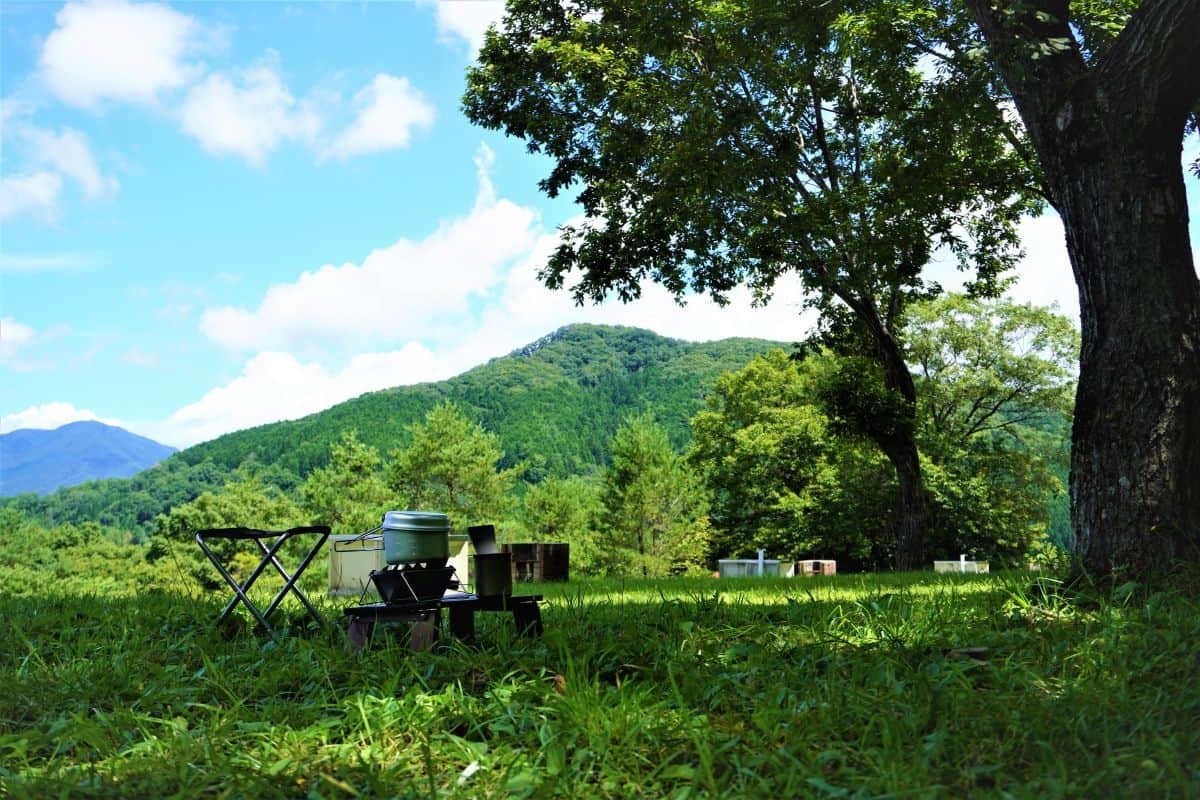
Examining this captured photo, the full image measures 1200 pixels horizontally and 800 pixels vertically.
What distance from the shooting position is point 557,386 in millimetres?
75625

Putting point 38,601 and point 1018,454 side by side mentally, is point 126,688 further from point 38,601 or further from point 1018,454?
point 1018,454

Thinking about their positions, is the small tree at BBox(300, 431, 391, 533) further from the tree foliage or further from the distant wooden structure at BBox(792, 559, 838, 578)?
the distant wooden structure at BBox(792, 559, 838, 578)

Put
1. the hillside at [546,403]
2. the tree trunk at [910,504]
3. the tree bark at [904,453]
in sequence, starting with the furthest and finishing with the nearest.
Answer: the hillside at [546,403], the tree trunk at [910,504], the tree bark at [904,453]

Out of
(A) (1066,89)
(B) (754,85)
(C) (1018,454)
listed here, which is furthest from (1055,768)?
(C) (1018,454)

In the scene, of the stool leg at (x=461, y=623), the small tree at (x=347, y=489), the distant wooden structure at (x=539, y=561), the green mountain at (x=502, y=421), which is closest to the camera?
the stool leg at (x=461, y=623)

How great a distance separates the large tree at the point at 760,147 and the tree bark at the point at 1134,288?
4.71 m

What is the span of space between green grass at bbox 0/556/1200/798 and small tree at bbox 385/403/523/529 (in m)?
36.8

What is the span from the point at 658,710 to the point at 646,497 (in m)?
35.3

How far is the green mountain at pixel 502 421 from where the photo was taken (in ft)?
202

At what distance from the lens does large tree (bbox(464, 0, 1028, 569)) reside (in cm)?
1154

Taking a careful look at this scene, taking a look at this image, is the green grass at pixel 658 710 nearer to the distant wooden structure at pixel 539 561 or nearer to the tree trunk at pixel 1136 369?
the tree trunk at pixel 1136 369

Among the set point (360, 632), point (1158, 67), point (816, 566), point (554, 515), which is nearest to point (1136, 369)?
point (1158, 67)

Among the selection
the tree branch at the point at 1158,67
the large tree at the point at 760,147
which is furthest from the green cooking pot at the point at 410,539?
the large tree at the point at 760,147

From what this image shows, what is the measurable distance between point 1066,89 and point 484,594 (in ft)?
15.6
